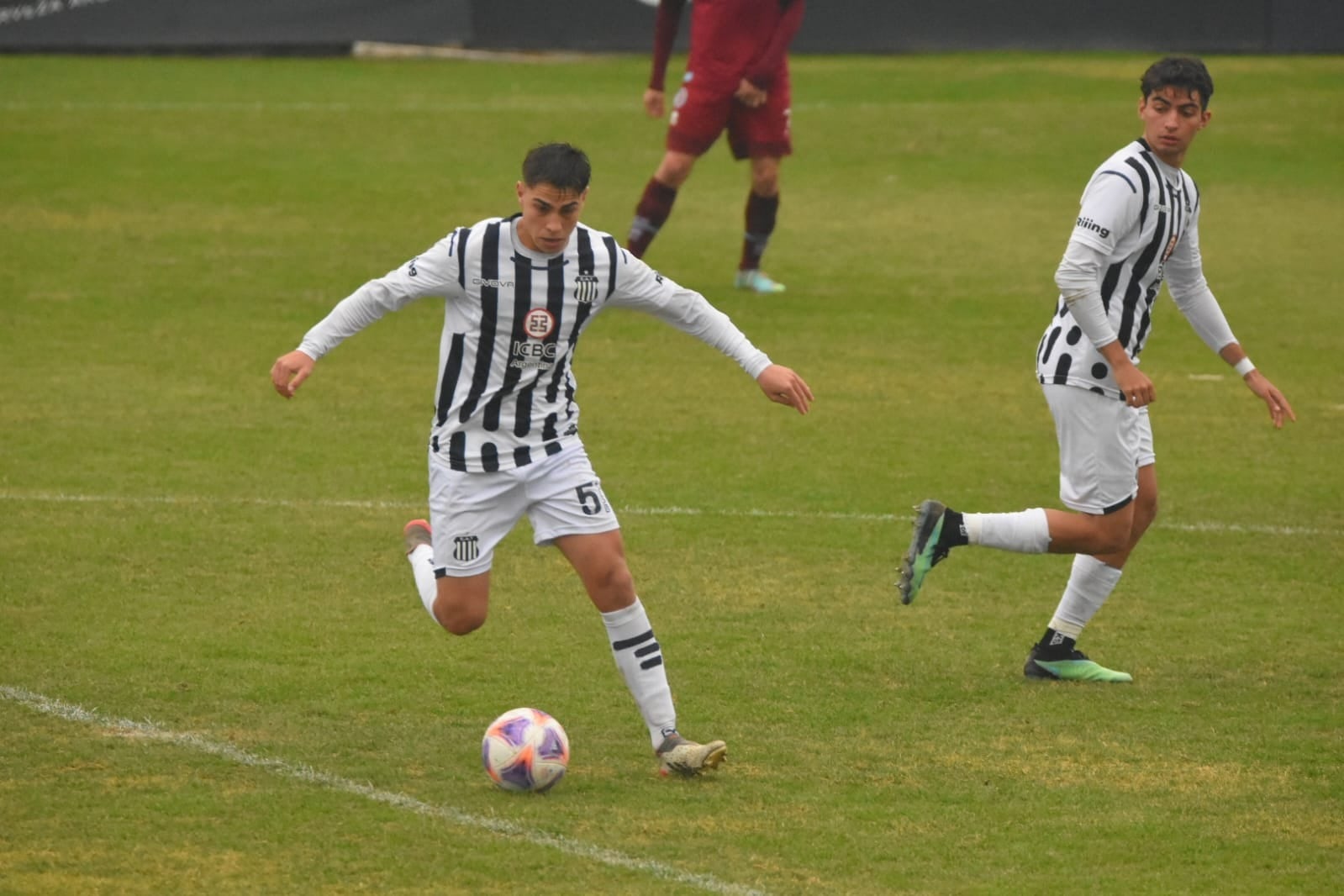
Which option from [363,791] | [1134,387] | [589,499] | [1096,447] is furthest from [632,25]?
[363,791]

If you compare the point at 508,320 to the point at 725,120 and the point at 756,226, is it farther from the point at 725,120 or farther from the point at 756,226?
the point at 756,226

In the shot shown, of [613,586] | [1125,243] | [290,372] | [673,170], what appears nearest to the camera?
[290,372]

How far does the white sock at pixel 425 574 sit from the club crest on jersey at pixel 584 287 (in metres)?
1.08

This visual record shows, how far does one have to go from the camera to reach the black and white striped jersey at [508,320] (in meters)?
6.54

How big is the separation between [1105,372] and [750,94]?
309 inches

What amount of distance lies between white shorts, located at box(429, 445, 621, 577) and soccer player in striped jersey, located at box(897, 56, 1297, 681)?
147cm

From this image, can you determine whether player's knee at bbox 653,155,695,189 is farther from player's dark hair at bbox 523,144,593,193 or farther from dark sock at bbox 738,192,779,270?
player's dark hair at bbox 523,144,593,193

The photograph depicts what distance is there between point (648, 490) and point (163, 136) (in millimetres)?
13450

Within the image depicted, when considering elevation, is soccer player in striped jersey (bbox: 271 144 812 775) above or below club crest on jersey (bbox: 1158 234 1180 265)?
below

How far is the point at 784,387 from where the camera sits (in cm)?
660

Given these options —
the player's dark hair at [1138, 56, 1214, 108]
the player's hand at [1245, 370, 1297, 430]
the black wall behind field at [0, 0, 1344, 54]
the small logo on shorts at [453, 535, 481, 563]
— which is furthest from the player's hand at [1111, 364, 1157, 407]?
the black wall behind field at [0, 0, 1344, 54]

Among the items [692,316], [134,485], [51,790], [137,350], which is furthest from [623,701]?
[137,350]

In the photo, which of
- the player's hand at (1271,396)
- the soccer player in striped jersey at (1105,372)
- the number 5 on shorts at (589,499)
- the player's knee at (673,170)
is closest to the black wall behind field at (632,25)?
the player's knee at (673,170)

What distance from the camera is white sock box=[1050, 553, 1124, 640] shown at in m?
7.72
